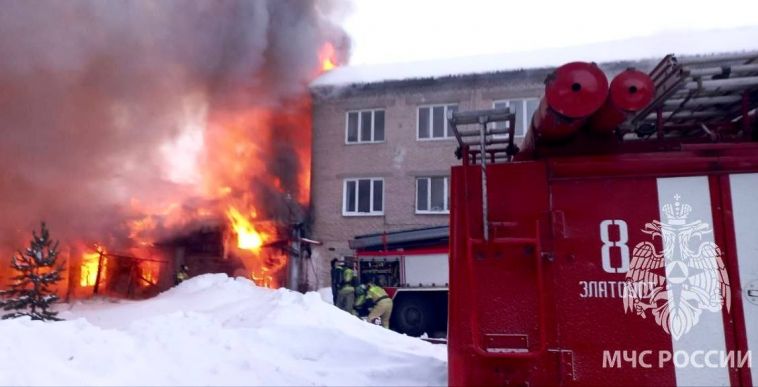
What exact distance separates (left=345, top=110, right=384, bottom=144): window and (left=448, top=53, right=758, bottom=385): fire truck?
51.3 ft

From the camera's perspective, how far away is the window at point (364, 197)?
60.7ft

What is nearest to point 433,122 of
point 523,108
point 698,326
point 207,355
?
point 523,108

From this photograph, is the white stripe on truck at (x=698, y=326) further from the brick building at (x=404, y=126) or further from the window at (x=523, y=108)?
the window at (x=523, y=108)

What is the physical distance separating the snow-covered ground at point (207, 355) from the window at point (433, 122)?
12336 millimetres

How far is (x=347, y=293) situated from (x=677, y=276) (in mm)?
8522

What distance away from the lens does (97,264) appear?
1511cm

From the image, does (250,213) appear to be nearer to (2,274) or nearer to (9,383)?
(2,274)

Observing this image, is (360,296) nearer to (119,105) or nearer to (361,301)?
(361,301)

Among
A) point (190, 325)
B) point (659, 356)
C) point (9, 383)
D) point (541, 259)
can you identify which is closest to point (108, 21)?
point (190, 325)

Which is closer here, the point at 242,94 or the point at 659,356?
the point at 659,356

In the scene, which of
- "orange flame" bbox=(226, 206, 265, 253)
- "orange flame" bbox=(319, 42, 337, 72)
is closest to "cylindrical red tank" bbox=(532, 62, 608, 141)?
"orange flame" bbox=(226, 206, 265, 253)

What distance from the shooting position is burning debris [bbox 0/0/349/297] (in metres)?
10.8

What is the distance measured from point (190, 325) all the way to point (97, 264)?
11293 millimetres

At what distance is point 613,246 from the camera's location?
3236 millimetres
